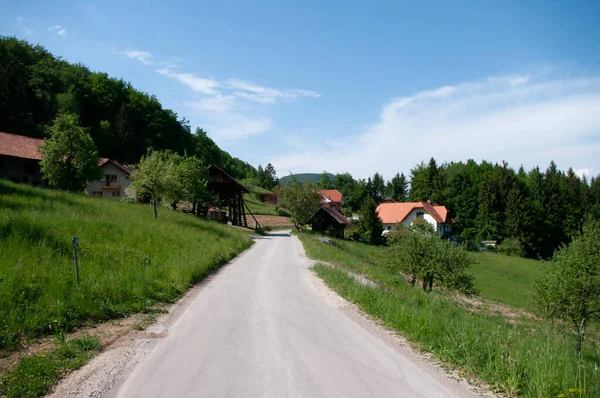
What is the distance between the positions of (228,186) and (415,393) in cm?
4502

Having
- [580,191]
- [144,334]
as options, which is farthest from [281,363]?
[580,191]

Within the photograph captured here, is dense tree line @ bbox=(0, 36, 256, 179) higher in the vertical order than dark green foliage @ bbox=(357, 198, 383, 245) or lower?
higher

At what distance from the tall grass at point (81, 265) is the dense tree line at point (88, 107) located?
31.4 metres

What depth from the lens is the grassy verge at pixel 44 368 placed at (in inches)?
207

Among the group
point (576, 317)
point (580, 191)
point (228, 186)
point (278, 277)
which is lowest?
point (576, 317)

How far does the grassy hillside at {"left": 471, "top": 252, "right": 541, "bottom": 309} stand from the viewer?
106 feet

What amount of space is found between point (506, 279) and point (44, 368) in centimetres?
4533

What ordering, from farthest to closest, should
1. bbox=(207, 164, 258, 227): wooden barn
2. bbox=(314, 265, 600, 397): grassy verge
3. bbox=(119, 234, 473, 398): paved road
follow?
1. bbox=(207, 164, 258, 227): wooden barn
2. bbox=(119, 234, 473, 398): paved road
3. bbox=(314, 265, 600, 397): grassy verge

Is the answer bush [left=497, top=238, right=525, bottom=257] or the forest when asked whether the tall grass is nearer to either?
the forest

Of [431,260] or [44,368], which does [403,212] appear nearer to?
[431,260]

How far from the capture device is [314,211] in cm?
5984

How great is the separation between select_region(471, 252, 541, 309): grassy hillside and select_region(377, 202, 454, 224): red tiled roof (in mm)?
19972

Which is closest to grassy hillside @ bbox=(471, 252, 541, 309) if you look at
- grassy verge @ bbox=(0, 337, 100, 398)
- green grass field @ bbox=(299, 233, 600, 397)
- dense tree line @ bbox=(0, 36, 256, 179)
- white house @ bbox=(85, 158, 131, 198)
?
green grass field @ bbox=(299, 233, 600, 397)

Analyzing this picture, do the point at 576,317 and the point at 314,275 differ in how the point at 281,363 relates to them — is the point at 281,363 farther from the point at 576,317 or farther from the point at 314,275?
the point at 576,317
